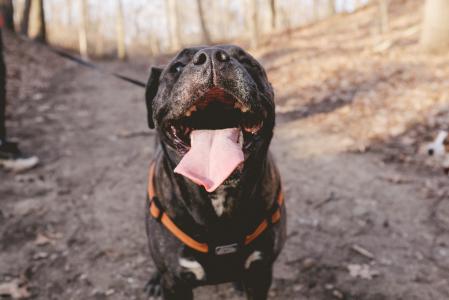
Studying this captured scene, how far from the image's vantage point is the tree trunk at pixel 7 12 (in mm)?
12197

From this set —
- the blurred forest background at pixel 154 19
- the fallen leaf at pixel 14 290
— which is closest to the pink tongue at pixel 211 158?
the fallen leaf at pixel 14 290

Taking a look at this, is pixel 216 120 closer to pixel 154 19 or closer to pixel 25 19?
pixel 25 19

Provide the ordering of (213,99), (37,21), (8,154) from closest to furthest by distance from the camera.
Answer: (213,99)
(8,154)
(37,21)

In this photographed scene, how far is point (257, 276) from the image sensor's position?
2.38 meters

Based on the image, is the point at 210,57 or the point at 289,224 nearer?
the point at 210,57

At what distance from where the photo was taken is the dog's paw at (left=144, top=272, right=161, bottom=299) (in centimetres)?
305

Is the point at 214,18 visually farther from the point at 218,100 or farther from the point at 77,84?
the point at 218,100

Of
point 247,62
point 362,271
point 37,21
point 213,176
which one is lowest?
point 362,271

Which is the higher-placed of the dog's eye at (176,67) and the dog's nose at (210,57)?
the dog's nose at (210,57)

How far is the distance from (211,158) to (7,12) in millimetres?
13206

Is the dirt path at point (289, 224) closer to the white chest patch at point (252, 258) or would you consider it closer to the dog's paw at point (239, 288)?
the dog's paw at point (239, 288)

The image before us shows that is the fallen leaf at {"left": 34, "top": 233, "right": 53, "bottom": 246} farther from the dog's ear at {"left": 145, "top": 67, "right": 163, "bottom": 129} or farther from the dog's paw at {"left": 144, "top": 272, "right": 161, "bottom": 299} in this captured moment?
the dog's ear at {"left": 145, "top": 67, "right": 163, "bottom": 129}

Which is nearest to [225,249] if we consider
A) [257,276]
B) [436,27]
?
[257,276]

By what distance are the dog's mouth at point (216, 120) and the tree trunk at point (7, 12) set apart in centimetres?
1255
